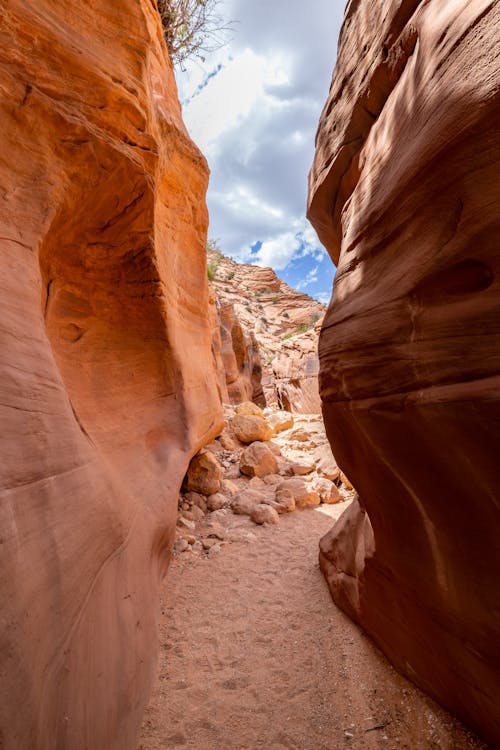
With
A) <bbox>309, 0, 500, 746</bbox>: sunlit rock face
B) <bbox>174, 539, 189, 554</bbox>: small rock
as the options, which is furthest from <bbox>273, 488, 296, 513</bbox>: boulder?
<bbox>309, 0, 500, 746</bbox>: sunlit rock face

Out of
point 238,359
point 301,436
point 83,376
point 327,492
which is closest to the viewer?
point 83,376

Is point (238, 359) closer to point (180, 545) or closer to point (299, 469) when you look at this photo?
point (299, 469)

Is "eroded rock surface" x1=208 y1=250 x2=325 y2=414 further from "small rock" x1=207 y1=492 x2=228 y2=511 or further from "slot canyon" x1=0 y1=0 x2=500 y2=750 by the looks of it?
"slot canyon" x1=0 y1=0 x2=500 y2=750

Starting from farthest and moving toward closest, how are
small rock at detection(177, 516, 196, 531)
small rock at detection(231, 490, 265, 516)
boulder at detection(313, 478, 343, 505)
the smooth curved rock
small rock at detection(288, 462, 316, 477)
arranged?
1. the smooth curved rock
2. small rock at detection(288, 462, 316, 477)
3. boulder at detection(313, 478, 343, 505)
4. small rock at detection(231, 490, 265, 516)
5. small rock at detection(177, 516, 196, 531)

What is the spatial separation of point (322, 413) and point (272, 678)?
6.18 ft

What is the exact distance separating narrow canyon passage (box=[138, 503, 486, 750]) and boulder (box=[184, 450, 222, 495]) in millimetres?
1541

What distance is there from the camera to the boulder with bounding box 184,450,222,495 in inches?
203

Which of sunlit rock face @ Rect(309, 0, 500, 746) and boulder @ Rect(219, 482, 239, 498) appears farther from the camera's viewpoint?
boulder @ Rect(219, 482, 239, 498)

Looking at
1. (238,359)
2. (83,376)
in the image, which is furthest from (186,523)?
(238,359)

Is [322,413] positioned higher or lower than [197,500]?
higher

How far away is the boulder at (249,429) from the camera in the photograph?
24.7ft

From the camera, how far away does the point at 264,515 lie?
473 centimetres

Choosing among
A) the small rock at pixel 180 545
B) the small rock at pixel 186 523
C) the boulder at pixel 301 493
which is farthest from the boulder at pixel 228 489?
the small rock at pixel 180 545

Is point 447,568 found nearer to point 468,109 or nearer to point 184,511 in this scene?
point 468,109
